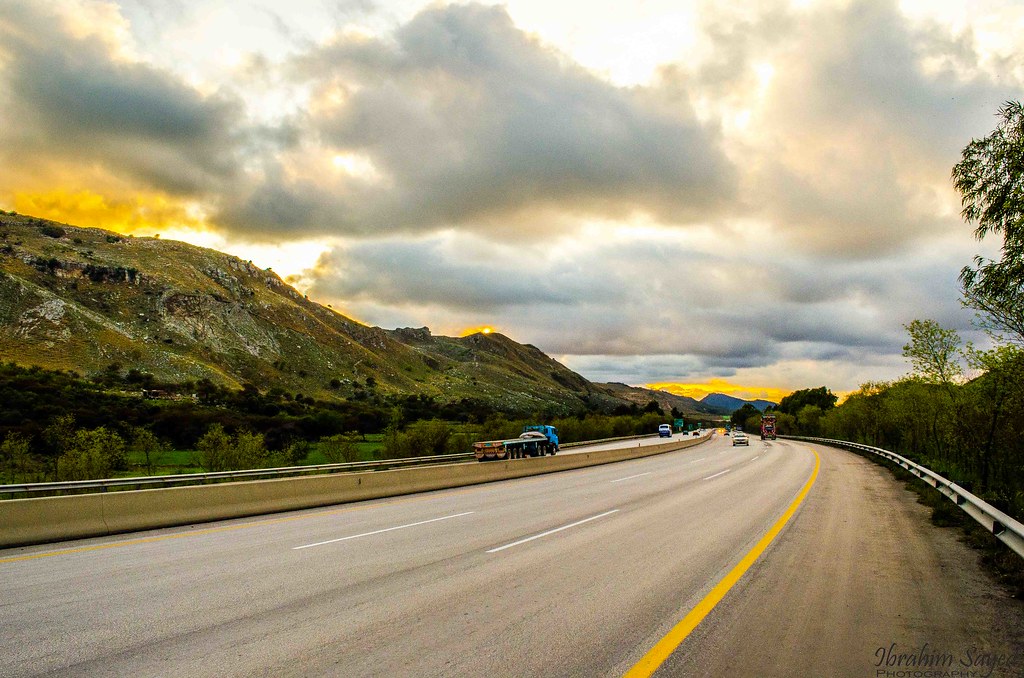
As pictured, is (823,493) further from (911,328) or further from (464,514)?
(911,328)

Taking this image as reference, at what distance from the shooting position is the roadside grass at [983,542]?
773 centimetres

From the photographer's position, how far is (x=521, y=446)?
1692 inches

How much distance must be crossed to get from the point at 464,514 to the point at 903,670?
10.4 meters

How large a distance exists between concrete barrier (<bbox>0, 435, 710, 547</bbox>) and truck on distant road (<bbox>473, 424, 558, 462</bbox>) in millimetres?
14817

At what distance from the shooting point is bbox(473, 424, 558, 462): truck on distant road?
38469mm

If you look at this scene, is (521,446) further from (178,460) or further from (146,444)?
(178,460)

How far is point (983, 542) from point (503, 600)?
28.5ft

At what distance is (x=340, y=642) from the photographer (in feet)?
17.6

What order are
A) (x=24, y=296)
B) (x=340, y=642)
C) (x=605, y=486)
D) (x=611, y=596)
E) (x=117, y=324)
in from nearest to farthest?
(x=340, y=642), (x=611, y=596), (x=605, y=486), (x=24, y=296), (x=117, y=324)

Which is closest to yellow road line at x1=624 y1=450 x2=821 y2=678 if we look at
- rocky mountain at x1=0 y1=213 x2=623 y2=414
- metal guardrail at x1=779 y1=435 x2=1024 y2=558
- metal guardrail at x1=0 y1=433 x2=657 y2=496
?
metal guardrail at x1=779 y1=435 x2=1024 y2=558

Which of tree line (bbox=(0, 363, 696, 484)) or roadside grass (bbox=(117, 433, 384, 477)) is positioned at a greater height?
tree line (bbox=(0, 363, 696, 484))

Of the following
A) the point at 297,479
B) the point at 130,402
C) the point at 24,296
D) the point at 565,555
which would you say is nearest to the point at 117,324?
the point at 24,296

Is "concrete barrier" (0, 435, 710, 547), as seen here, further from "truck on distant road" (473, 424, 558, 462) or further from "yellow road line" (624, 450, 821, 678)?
"truck on distant road" (473, 424, 558, 462)

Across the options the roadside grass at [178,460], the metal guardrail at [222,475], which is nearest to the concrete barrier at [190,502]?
the metal guardrail at [222,475]
